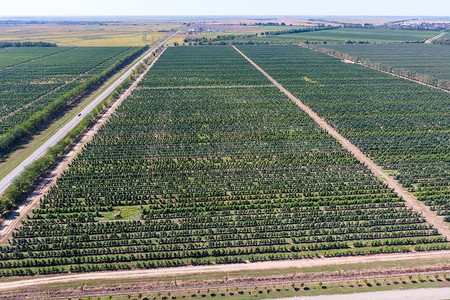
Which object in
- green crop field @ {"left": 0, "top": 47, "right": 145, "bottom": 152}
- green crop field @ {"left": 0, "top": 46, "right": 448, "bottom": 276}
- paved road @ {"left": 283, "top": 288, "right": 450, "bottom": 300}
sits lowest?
paved road @ {"left": 283, "top": 288, "right": 450, "bottom": 300}

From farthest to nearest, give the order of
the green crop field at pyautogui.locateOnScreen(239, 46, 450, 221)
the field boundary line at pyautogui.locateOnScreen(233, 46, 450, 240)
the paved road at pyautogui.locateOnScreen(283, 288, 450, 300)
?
the green crop field at pyautogui.locateOnScreen(239, 46, 450, 221)
the field boundary line at pyautogui.locateOnScreen(233, 46, 450, 240)
the paved road at pyautogui.locateOnScreen(283, 288, 450, 300)

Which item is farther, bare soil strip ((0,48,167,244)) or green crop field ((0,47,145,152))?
green crop field ((0,47,145,152))

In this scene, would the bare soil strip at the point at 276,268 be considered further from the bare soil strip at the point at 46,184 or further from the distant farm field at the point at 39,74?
the distant farm field at the point at 39,74

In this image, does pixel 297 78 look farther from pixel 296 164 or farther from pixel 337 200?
pixel 337 200

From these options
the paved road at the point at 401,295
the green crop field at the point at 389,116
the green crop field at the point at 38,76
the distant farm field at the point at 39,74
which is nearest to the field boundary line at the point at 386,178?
the green crop field at the point at 389,116

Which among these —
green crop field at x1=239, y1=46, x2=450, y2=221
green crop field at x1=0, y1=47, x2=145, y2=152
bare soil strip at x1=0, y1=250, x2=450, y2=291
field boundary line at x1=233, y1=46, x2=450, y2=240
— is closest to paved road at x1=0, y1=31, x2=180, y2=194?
green crop field at x1=0, y1=47, x2=145, y2=152

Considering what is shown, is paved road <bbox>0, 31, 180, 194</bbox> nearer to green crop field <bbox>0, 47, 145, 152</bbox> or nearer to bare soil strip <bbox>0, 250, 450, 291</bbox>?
green crop field <bbox>0, 47, 145, 152</bbox>

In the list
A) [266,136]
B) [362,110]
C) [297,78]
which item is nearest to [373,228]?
[266,136]
